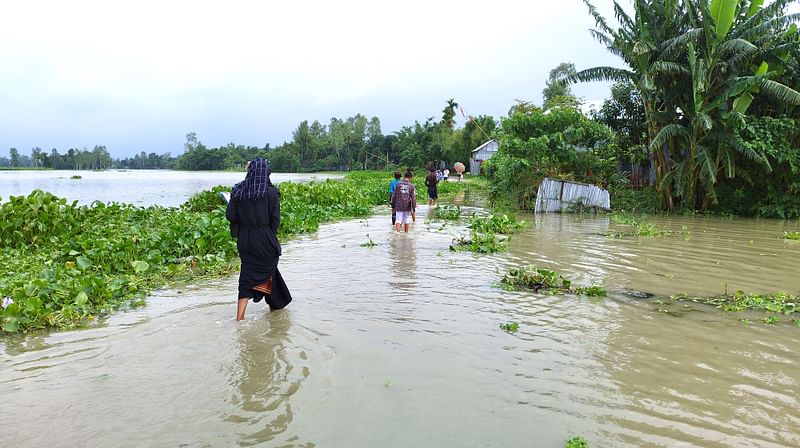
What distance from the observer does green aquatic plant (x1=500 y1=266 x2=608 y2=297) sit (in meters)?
6.27

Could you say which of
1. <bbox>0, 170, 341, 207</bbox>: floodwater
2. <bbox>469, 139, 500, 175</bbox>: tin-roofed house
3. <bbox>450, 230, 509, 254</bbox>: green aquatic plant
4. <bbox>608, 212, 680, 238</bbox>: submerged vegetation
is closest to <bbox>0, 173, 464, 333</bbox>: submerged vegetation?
<bbox>0, 170, 341, 207</bbox>: floodwater

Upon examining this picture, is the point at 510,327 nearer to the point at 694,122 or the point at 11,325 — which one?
the point at 11,325

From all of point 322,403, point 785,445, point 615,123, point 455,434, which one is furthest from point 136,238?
point 615,123

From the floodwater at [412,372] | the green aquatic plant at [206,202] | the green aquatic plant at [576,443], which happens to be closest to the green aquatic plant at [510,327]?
the floodwater at [412,372]

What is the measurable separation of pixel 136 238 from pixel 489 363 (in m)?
A: 6.64

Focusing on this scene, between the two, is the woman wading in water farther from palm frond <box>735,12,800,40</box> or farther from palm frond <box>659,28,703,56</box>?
palm frond <box>735,12,800,40</box>

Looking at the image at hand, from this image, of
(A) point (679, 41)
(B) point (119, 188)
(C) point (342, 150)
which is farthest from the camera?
(C) point (342, 150)

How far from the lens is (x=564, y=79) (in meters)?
17.1

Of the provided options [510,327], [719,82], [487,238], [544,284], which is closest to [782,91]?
[719,82]

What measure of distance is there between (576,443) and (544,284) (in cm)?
383

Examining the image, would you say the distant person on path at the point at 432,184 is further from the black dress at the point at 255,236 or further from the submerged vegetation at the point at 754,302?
the black dress at the point at 255,236

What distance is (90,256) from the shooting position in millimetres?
7570

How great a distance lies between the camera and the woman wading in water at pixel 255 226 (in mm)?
5246

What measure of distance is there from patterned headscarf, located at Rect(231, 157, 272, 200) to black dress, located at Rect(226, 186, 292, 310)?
0.05 metres
